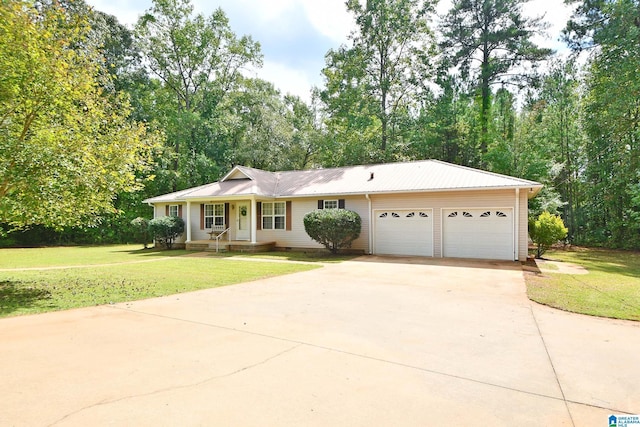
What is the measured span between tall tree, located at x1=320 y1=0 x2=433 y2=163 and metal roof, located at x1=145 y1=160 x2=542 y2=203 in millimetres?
7511

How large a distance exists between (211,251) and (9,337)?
1208 cm

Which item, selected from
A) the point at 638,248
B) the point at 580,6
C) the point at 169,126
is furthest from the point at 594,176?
the point at 169,126

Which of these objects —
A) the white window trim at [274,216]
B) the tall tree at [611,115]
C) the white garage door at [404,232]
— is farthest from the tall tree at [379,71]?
the white garage door at [404,232]

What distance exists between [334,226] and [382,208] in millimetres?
2398

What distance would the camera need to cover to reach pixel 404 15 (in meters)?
24.0

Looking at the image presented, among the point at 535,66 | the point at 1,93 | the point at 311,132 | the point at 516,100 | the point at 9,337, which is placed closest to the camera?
the point at 9,337

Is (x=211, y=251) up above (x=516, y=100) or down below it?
below

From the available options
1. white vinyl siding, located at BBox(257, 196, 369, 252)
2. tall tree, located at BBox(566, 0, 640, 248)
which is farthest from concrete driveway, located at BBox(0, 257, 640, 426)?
tall tree, located at BBox(566, 0, 640, 248)

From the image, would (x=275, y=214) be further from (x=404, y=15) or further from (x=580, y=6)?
(x=580, y=6)

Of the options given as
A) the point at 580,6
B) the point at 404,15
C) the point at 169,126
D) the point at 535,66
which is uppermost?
the point at 404,15

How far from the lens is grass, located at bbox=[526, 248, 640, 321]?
580 centimetres

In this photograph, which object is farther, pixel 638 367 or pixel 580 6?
pixel 580 6

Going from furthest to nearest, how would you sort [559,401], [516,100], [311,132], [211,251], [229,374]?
A: [311,132]
[516,100]
[211,251]
[229,374]
[559,401]

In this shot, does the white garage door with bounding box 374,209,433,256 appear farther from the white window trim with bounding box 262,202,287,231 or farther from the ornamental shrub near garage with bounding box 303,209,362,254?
the white window trim with bounding box 262,202,287,231
